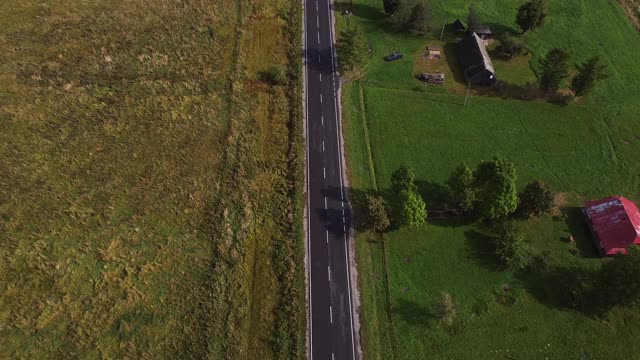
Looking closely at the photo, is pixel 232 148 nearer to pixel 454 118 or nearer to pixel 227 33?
pixel 227 33

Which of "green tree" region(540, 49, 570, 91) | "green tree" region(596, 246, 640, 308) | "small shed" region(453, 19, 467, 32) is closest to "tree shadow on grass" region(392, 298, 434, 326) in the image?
"green tree" region(596, 246, 640, 308)

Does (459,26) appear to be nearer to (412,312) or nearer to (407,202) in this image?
(407,202)

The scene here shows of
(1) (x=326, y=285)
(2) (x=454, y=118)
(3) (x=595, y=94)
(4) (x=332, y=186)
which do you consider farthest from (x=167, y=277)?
(3) (x=595, y=94)

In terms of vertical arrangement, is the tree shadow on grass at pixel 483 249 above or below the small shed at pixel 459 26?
below

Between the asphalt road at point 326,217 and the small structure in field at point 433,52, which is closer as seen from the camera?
the asphalt road at point 326,217

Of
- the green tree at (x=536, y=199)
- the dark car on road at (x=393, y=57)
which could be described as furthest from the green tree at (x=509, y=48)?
the green tree at (x=536, y=199)

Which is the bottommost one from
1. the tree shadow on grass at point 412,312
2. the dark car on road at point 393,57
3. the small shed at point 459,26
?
the tree shadow on grass at point 412,312

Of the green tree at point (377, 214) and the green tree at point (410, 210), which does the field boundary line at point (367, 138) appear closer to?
the green tree at point (377, 214)
